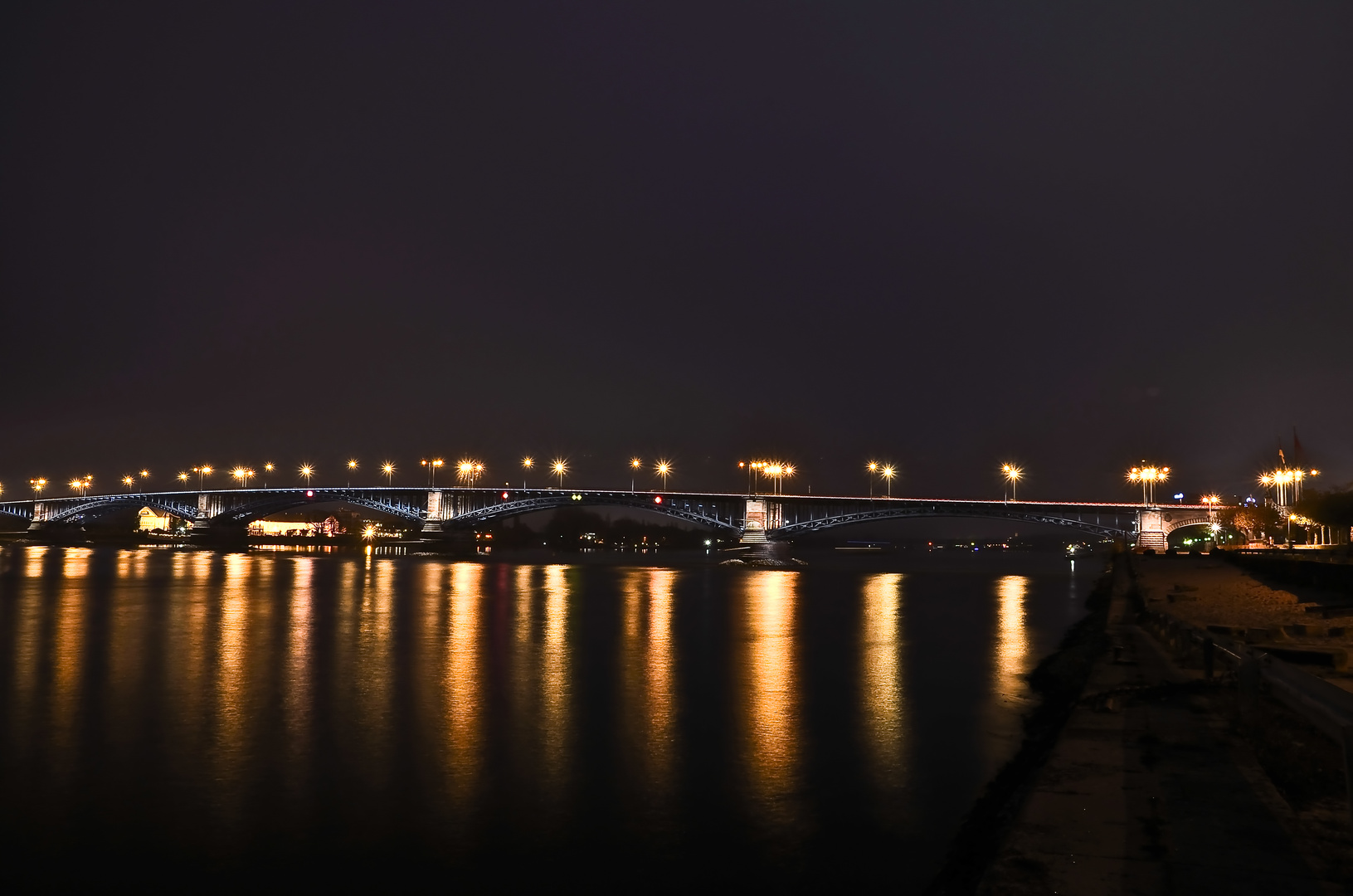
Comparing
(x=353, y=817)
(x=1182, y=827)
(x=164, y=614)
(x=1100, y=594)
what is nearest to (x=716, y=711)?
(x=353, y=817)

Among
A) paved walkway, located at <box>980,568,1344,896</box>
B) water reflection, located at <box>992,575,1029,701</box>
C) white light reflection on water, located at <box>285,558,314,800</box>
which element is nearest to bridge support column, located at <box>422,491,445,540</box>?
water reflection, located at <box>992,575,1029,701</box>

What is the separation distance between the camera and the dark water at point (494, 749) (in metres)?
9.37

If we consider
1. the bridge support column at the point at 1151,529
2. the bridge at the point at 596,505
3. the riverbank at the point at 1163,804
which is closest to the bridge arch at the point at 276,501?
the bridge at the point at 596,505

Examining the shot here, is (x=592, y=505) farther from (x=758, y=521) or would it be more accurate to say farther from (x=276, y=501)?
(x=276, y=501)

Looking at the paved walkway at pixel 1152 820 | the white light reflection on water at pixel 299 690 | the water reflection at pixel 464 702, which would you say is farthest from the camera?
the white light reflection on water at pixel 299 690

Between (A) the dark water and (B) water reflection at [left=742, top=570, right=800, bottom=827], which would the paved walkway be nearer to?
(A) the dark water

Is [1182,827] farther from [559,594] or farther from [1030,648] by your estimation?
[559,594]

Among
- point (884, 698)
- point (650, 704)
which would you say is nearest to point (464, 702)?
point (650, 704)

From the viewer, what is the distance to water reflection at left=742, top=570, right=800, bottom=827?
11.6m

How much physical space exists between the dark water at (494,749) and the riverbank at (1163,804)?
1.05 metres

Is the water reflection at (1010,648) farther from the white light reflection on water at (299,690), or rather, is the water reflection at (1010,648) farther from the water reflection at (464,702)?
the white light reflection on water at (299,690)

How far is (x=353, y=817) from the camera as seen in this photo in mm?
10594

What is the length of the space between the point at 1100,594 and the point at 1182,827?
154 ft

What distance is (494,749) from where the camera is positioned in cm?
1385
